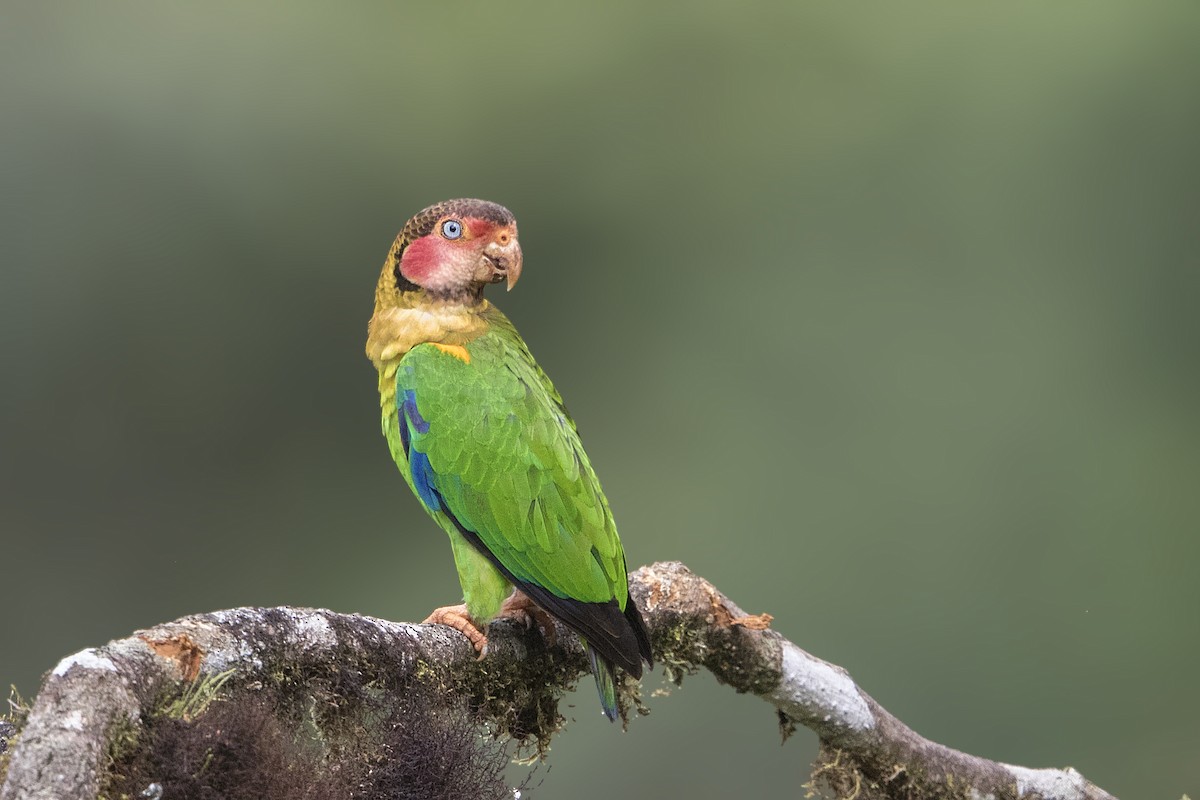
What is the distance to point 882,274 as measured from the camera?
6305 mm

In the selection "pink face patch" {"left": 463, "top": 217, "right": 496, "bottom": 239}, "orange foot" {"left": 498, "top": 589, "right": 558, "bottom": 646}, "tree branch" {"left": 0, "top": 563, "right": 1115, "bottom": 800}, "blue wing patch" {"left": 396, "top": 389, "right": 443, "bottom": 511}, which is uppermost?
"pink face patch" {"left": 463, "top": 217, "right": 496, "bottom": 239}

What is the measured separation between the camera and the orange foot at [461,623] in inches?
110

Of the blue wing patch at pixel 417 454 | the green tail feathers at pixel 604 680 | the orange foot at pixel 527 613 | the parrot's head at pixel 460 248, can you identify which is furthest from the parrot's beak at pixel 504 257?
the green tail feathers at pixel 604 680

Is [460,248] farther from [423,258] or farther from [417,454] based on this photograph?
[417,454]

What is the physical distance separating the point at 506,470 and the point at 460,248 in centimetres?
65

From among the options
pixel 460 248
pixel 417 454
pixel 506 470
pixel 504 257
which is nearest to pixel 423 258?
pixel 460 248

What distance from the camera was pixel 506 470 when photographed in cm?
297

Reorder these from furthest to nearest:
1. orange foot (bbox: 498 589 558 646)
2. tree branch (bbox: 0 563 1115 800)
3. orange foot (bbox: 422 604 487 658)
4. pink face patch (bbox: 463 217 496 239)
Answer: pink face patch (bbox: 463 217 496 239), orange foot (bbox: 498 589 558 646), orange foot (bbox: 422 604 487 658), tree branch (bbox: 0 563 1115 800)

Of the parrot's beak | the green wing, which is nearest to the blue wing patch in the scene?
the green wing

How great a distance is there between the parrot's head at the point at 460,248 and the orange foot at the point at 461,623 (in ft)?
2.88

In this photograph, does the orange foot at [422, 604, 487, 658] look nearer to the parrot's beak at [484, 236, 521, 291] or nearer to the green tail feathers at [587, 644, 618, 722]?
the green tail feathers at [587, 644, 618, 722]

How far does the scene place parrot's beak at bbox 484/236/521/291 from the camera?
10.5ft

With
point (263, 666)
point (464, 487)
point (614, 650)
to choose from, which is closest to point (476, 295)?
point (464, 487)

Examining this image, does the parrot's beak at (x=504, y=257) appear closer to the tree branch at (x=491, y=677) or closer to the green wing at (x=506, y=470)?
the green wing at (x=506, y=470)
